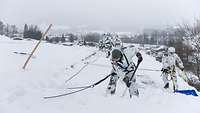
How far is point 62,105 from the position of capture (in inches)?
329

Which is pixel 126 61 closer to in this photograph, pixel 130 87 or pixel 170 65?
pixel 130 87

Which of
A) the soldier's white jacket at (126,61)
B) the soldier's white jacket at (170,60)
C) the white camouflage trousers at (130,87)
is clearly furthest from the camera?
the soldier's white jacket at (170,60)

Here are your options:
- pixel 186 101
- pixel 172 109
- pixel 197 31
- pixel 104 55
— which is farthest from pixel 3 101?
pixel 197 31

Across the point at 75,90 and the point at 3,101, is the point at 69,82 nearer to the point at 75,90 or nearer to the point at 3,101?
the point at 75,90

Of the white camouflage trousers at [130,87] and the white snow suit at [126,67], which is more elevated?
the white snow suit at [126,67]

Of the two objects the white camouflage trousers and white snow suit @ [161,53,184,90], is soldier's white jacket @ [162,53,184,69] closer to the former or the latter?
white snow suit @ [161,53,184,90]

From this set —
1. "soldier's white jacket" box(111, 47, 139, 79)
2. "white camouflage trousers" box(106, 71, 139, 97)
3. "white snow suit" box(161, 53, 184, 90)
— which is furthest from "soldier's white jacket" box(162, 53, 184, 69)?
"soldier's white jacket" box(111, 47, 139, 79)

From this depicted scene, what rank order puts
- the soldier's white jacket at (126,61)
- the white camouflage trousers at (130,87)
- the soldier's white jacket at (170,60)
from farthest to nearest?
the soldier's white jacket at (170,60), the white camouflage trousers at (130,87), the soldier's white jacket at (126,61)

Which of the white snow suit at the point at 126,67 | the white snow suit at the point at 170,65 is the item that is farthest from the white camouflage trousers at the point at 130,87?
the white snow suit at the point at 170,65

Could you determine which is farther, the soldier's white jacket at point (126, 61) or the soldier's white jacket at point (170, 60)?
the soldier's white jacket at point (170, 60)

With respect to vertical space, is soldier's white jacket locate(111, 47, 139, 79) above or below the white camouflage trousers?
above

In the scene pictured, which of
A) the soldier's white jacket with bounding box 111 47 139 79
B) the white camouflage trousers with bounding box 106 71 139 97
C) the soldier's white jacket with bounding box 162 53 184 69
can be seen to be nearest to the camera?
the soldier's white jacket with bounding box 111 47 139 79

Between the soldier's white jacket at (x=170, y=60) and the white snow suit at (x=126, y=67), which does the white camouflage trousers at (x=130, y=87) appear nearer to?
the white snow suit at (x=126, y=67)

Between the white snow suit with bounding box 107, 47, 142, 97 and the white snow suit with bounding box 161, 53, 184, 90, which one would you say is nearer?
the white snow suit with bounding box 107, 47, 142, 97
